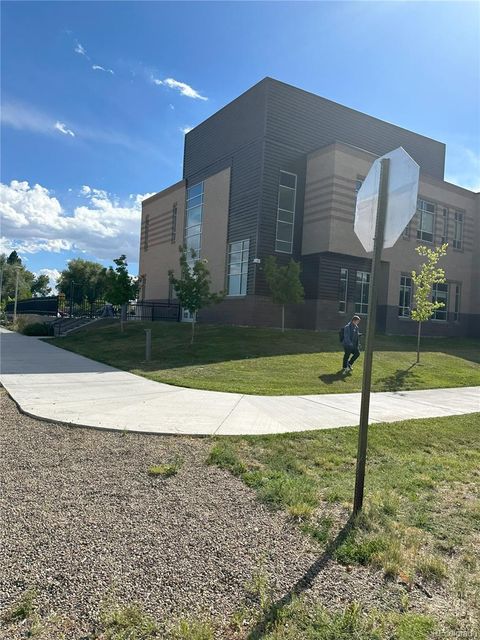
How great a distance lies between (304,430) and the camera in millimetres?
6973

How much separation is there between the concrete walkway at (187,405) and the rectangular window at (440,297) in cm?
1785

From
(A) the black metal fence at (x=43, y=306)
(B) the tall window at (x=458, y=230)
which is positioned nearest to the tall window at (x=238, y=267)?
(B) the tall window at (x=458, y=230)

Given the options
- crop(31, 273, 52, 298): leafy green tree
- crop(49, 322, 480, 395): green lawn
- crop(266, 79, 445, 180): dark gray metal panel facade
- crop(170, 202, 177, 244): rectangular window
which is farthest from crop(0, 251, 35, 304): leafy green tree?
crop(49, 322, 480, 395): green lawn

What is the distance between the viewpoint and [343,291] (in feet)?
83.3

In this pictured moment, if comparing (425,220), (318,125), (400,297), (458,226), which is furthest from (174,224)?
(458,226)

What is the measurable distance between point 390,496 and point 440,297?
28.1 meters

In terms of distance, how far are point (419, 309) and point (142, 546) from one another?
16.0 m

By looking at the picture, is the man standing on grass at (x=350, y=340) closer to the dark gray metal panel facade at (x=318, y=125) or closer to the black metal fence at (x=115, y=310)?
the dark gray metal panel facade at (x=318, y=125)

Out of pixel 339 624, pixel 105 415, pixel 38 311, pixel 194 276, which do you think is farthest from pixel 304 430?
pixel 38 311

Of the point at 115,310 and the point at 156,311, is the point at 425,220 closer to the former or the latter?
the point at 156,311

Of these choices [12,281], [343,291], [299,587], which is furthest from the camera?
[12,281]

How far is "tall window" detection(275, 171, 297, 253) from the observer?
26047mm

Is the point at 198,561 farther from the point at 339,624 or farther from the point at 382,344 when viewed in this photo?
the point at 382,344

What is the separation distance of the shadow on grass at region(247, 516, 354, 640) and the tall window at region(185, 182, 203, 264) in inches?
1099
